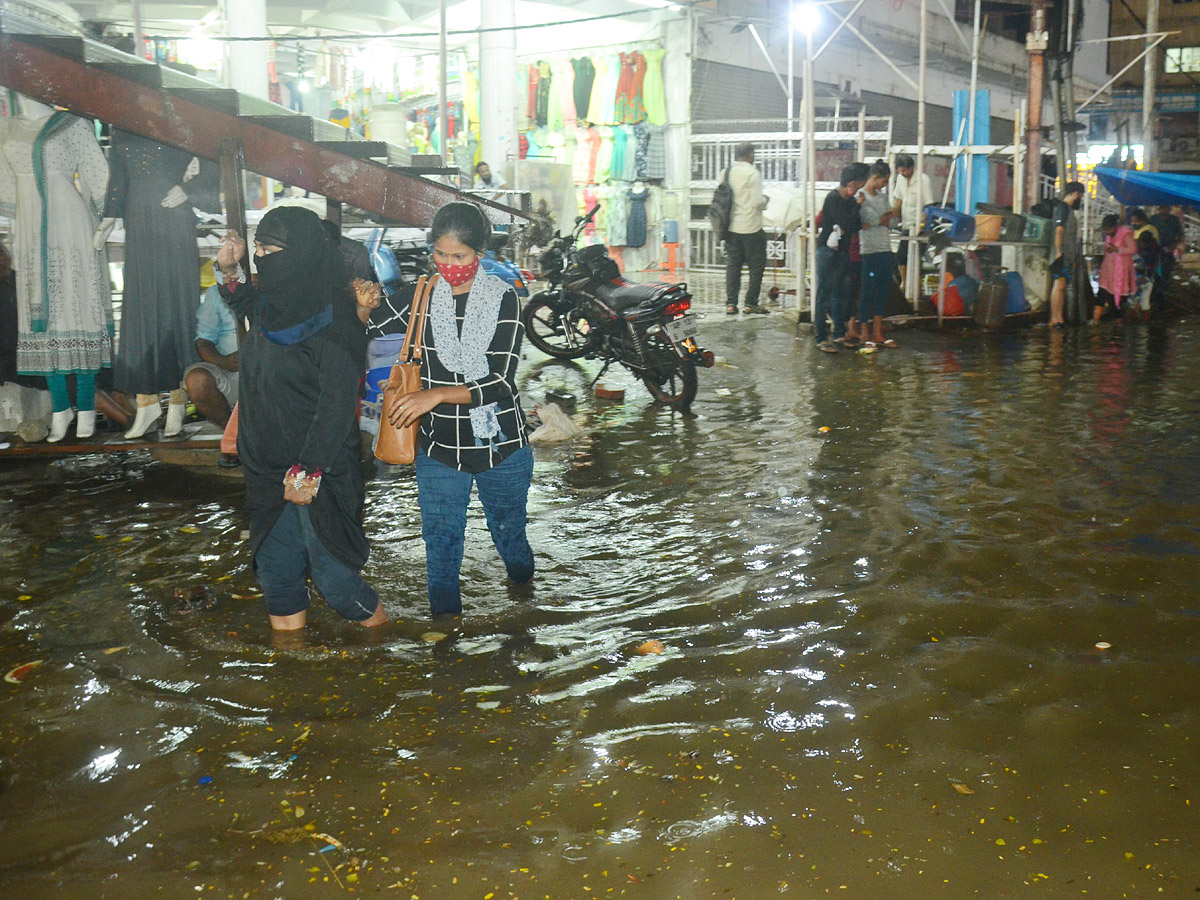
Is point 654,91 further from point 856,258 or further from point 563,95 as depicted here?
point 856,258

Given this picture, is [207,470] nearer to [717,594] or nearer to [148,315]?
[148,315]

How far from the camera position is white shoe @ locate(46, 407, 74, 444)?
7.29 m

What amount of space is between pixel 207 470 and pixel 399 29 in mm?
18486

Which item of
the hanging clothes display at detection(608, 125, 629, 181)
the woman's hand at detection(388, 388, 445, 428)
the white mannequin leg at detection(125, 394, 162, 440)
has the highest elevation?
the hanging clothes display at detection(608, 125, 629, 181)

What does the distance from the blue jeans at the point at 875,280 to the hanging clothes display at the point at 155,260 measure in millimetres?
6906

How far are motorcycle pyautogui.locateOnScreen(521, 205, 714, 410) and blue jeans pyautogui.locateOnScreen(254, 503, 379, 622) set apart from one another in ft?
15.7

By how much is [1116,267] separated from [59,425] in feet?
42.1

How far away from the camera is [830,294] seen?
11320 millimetres

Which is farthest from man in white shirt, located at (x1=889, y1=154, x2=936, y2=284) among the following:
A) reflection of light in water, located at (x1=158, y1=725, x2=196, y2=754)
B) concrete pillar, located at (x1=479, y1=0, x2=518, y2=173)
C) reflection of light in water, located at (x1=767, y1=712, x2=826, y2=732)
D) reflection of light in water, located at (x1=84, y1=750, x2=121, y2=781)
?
reflection of light in water, located at (x1=84, y1=750, x2=121, y2=781)

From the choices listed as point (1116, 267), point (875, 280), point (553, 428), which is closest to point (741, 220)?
point (875, 280)

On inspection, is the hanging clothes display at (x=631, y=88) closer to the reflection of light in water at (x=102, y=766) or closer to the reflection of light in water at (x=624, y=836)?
the reflection of light in water at (x=102, y=766)

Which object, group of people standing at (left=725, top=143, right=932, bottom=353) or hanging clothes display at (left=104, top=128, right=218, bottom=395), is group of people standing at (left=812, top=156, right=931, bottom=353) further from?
hanging clothes display at (left=104, top=128, right=218, bottom=395)

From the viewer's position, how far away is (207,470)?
714 cm

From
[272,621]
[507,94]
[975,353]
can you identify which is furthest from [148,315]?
[507,94]
